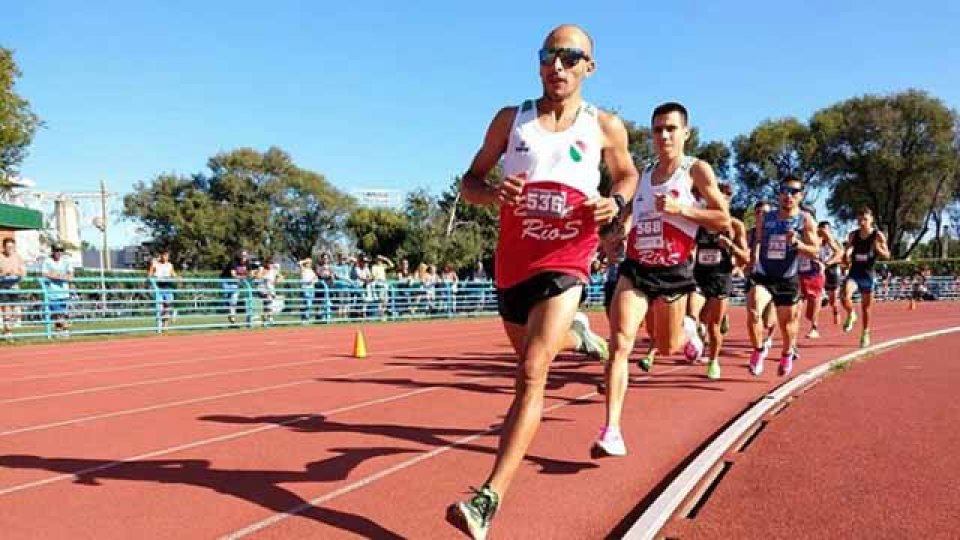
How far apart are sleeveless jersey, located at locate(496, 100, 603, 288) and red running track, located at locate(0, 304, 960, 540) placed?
4.04 feet

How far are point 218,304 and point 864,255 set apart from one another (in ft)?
56.2

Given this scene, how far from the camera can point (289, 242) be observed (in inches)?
2709

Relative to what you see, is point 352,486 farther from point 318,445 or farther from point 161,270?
point 161,270

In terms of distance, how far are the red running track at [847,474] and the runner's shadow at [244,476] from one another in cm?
166

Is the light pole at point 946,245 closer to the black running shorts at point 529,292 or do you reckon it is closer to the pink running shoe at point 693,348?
the pink running shoe at point 693,348

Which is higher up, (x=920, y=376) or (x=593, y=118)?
(x=593, y=118)

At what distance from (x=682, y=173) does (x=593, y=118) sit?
209 centimetres

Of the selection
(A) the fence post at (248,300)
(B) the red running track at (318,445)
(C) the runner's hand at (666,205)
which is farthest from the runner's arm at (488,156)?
(A) the fence post at (248,300)

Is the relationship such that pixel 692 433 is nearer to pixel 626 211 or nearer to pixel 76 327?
pixel 626 211

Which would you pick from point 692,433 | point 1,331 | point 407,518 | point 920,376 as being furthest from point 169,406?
point 1,331

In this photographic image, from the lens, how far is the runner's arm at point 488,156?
12.2ft

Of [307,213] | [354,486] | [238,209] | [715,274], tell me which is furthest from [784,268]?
[307,213]

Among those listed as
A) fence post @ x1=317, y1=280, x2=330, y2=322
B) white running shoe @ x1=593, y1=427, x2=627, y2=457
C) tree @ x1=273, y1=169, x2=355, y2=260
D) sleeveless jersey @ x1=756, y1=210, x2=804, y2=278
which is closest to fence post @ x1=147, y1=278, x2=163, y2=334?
fence post @ x1=317, y1=280, x2=330, y2=322

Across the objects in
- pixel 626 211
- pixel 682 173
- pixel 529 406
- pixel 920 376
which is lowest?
pixel 920 376
